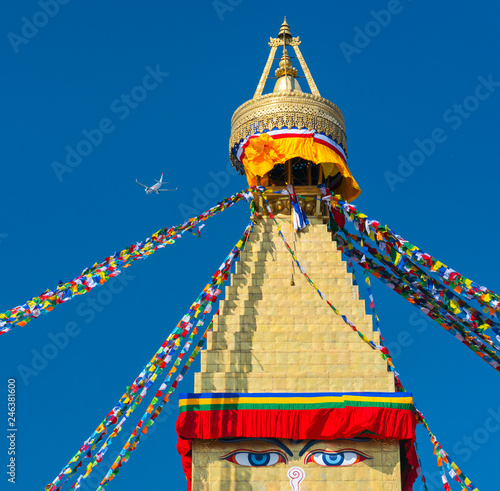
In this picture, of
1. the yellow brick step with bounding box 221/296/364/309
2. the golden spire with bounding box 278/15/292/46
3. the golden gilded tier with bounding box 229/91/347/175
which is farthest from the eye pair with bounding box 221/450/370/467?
the golden spire with bounding box 278/15/292/46

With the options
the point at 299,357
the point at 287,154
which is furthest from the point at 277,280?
the point at 287,154

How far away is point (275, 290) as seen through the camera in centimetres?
2148

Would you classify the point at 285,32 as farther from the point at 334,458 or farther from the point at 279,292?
the point at 334,458

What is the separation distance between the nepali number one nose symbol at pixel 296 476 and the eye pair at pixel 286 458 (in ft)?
0.76

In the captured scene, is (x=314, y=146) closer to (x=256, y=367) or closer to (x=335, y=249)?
(x=335, y=249)

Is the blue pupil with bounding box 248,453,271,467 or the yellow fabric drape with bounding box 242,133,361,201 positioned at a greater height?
the yellow fabric drape with bounding box 242,133,361,201

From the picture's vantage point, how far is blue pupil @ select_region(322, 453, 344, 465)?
19.6m

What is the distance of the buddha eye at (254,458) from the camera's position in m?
19.6

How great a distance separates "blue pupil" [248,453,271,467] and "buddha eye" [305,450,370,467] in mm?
858

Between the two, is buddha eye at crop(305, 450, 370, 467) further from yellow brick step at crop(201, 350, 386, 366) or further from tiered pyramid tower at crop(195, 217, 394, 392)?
yellow brick step at crop(201, 350, 386, 366)

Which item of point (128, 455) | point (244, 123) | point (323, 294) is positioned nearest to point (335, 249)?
point (323, 294)

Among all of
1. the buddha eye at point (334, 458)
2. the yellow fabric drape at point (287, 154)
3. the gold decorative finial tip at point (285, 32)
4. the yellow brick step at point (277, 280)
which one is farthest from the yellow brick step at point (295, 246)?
the gold decorative finial tip at point (285, 32)

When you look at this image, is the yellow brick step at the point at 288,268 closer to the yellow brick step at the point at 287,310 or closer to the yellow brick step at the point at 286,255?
the yellow brick step at the point at 286,255

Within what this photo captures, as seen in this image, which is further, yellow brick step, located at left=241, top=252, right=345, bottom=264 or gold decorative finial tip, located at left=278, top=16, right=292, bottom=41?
gold decorative finial tip, located at left=278, top=16, right=292, bottom=41
